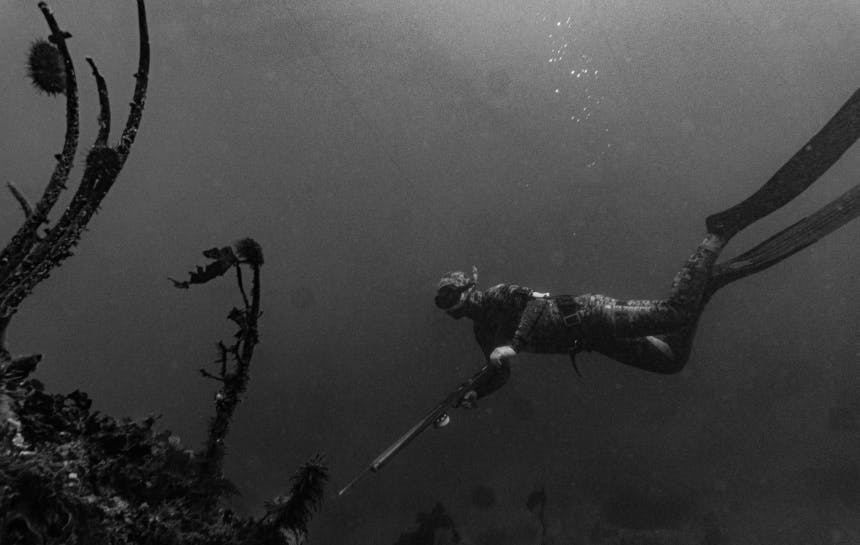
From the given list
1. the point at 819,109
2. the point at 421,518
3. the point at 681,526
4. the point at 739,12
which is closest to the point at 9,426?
the point at 421,518

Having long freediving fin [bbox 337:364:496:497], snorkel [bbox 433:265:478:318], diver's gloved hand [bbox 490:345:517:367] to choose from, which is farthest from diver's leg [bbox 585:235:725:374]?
snorkel [bbox 433:265:478:318]

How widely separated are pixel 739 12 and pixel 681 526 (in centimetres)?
3990

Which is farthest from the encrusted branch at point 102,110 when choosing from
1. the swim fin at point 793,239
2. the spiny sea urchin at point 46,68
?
the swim fin at point 793,239

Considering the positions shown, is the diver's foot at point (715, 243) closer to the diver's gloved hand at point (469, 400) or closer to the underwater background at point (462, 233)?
the diver's gloved hand at point (469, 400)

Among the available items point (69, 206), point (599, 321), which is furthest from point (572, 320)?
point (69, 206)

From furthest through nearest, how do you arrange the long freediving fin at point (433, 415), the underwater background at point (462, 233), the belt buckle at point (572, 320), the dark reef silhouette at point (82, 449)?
the underwater background at point (462, 233) < the belt buckle at point (572, 320) < the long freediving fin at point (433, 415) < the dark reef silhouette at point (82, 449)

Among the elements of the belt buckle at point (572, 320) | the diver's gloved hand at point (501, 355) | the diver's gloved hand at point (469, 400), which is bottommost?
the diver's gloved hand at point (469, 400)

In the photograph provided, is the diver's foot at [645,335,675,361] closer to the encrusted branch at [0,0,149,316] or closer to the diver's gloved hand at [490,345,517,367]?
the diver's gloved hand at [490,345,517,367]

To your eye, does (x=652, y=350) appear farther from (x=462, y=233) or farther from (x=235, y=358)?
(x=462, y=233)

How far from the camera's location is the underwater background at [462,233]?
30.5 metres

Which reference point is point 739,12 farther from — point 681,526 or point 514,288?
point 514,288

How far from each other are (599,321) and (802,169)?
2.96m

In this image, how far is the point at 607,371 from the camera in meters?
50.5

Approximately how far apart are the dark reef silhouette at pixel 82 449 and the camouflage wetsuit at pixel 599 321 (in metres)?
4.43
